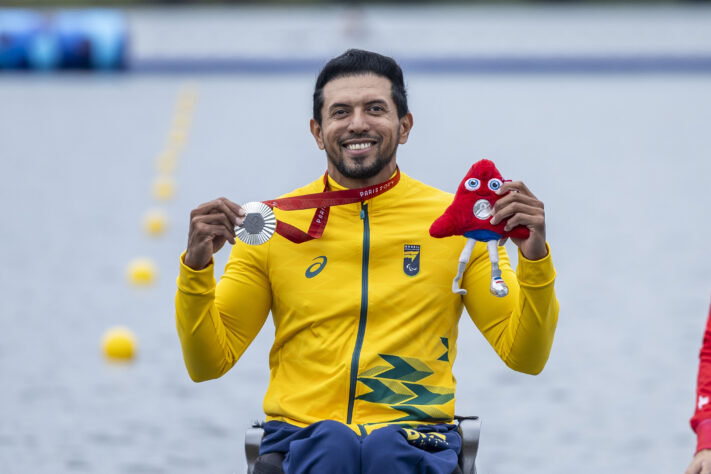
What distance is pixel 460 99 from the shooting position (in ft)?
54.1

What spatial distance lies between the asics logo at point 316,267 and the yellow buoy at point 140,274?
183 inches

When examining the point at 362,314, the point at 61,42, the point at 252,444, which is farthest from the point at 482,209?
the point at 61,42

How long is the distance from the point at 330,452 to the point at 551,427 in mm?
2676

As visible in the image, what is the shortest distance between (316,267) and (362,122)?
13.9 inches

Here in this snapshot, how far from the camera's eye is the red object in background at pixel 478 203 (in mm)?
2451

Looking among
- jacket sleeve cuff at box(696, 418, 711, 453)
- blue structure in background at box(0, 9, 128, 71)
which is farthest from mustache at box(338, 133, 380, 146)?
blue structure in background at box(0, 9, 128, 71)

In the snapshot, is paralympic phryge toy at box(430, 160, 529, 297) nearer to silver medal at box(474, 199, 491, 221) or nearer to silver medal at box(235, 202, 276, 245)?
silver medal at box(474, 199, 491, 221)

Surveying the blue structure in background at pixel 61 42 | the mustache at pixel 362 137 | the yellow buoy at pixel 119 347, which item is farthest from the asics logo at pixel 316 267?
the blue structure in background at pixel 61 42

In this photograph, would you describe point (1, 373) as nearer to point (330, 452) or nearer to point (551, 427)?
point (551, 427)

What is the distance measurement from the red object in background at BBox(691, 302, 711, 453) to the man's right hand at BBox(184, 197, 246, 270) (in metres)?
1.04

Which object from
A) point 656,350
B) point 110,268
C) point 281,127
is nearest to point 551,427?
point 656,350

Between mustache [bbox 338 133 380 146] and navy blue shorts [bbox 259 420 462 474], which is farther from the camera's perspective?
mustache [bbox 338 133 380 146]

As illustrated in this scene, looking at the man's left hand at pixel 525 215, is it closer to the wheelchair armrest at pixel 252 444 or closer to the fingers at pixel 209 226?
the fingers at pixel 209 226

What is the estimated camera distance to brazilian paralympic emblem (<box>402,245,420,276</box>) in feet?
8.70
